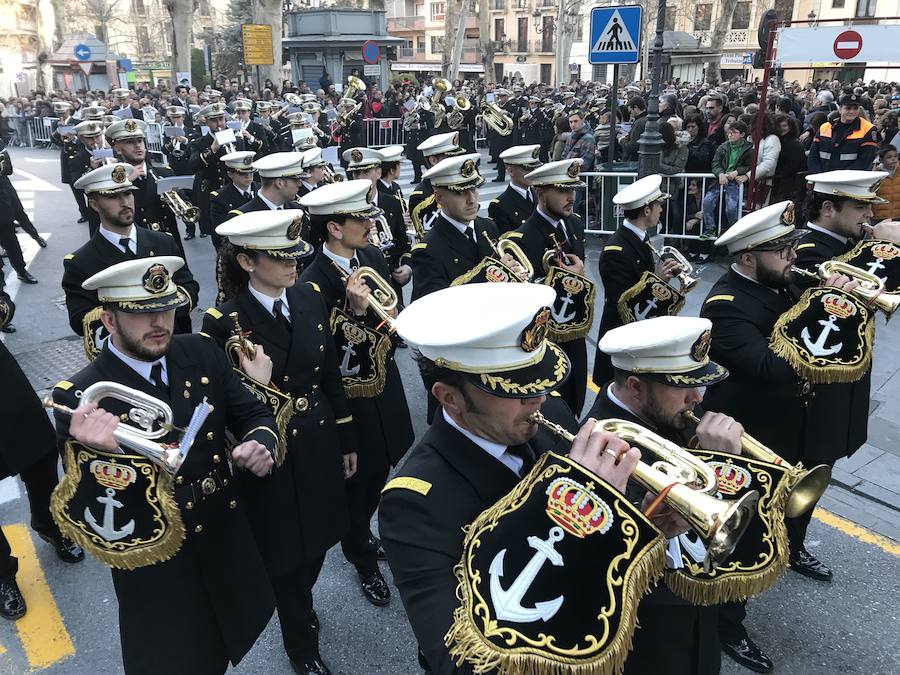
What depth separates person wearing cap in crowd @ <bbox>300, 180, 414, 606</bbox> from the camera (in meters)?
4.44

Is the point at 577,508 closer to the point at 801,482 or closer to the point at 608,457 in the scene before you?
the point at 608,457

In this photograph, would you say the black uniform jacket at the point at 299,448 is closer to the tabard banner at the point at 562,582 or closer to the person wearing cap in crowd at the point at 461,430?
the person wearing cap in crowd at the point at 461,430

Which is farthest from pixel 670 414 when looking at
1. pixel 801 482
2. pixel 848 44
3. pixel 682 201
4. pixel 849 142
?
pixel 849 142

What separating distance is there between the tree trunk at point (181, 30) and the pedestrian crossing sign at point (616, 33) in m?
27.3

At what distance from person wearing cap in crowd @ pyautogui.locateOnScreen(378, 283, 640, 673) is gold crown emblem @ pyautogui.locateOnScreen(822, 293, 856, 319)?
2.24 m

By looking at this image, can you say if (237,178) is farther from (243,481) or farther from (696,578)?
(696,578)

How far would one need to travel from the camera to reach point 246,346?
11.6 feet

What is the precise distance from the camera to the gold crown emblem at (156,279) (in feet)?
10.0

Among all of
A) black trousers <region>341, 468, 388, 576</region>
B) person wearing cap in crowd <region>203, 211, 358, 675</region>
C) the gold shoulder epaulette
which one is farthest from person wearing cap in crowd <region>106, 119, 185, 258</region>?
the gold shoulder epaulette

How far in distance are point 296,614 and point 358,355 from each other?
1.53 m

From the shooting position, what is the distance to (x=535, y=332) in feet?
A: 7.11

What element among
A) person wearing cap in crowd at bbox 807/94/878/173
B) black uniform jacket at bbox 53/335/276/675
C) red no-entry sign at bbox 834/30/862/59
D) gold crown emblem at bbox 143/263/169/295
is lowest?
black uniform jacket at bbox 53/335/276/675

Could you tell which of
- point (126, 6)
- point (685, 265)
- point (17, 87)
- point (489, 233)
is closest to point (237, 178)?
point (489, 233)

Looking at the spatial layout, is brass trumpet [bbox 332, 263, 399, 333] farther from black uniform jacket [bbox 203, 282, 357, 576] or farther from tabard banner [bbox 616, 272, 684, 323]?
tabard banner [bbox 616, 272, 684, 323]
